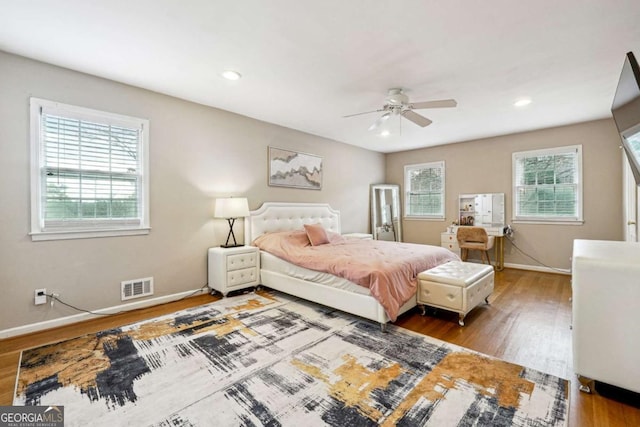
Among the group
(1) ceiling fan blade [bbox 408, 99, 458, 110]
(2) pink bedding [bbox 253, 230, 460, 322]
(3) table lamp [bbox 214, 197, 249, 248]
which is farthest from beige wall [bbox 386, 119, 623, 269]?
(3) table lamp [bbox 214, 197, 249, 248]

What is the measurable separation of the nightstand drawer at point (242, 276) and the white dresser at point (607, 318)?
133 inches

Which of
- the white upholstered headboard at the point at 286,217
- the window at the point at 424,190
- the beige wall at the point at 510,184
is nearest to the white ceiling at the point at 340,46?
the beige wall at the point at 510,184

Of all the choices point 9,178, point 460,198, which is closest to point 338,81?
point 9,178

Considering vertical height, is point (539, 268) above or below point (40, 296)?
below

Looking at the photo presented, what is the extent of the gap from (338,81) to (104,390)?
3.31m

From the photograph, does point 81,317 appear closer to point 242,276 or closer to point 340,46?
point 242,276

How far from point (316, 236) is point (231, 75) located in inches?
92.0

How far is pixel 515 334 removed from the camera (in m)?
2.66

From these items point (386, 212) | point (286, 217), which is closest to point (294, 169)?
point (286, 217)

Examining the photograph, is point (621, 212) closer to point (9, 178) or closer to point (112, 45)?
point (112, 45)

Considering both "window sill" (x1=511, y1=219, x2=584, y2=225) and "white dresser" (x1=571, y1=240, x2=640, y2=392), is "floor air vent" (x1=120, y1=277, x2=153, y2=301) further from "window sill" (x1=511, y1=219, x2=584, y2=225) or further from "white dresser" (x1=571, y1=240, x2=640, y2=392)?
"window sill" (x1=511, y1=219, x2=584, y2=225)

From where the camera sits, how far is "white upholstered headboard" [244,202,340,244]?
14.2 ft

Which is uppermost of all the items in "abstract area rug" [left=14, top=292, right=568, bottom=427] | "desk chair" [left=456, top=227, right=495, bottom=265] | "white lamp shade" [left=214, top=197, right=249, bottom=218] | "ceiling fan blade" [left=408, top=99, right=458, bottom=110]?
"ceiling fan blade" [left=408, top=99, right=458, bottom=110]

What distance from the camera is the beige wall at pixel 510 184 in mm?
4449
